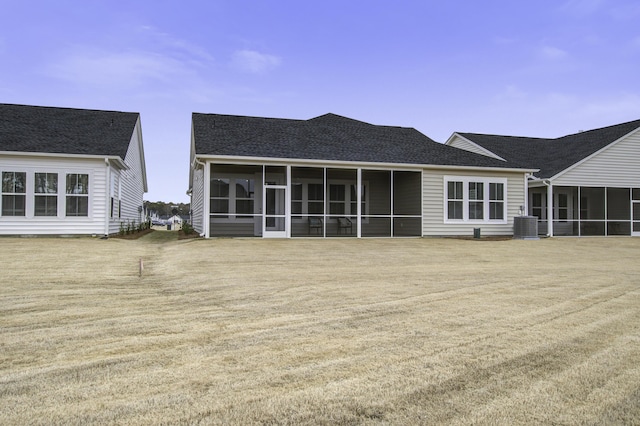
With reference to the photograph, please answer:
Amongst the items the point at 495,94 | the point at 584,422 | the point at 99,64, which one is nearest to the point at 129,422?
the point at 584,422

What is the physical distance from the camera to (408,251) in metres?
14.8

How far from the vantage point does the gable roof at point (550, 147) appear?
22734 mm

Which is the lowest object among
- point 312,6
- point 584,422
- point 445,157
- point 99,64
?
point 584,422

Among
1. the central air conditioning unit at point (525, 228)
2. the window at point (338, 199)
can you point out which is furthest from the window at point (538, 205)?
the window at point (338, 199)

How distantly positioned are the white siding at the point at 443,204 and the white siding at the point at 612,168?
296 centimetres

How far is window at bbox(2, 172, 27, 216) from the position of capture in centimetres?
1661

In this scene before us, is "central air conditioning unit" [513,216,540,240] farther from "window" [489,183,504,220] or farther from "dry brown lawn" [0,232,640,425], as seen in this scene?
"dry brown lawn" [0,232,640,425]

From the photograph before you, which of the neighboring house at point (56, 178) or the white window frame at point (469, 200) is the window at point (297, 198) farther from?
the neighboring house at point (56, 178)

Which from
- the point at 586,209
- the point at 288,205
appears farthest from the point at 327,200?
the point at 586,209

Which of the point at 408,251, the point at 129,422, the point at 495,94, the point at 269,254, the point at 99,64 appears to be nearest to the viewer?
the point at 129,422

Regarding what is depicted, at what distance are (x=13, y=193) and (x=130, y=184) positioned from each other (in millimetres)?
8808

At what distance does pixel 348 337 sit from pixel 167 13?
1542 centimetres

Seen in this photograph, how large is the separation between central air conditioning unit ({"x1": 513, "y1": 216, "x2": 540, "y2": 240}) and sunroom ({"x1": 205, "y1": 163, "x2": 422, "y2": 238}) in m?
4.00

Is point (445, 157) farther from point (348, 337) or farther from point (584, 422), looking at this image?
point (584, 422)
